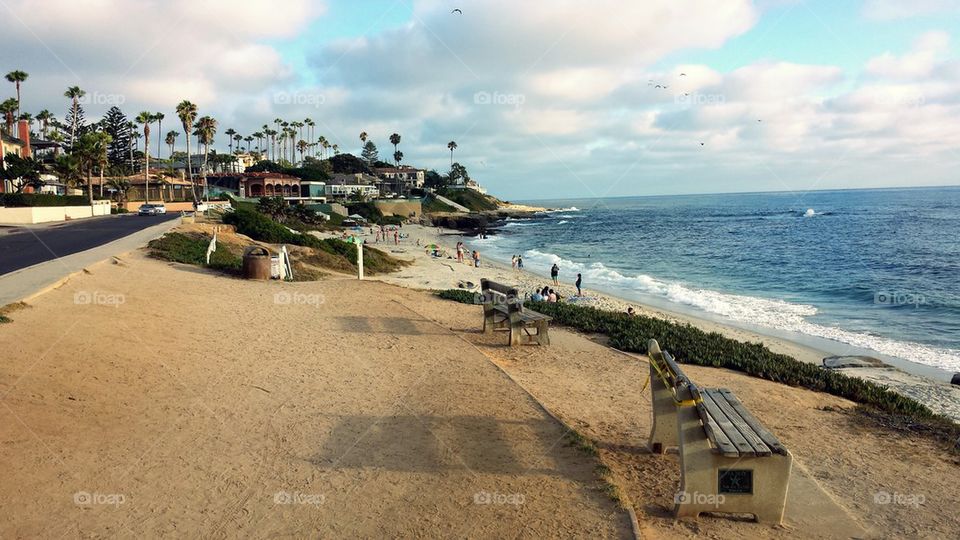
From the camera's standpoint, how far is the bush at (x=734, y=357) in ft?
31.1

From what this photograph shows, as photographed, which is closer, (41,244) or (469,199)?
(41,244)

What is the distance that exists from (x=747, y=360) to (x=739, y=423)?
639 cm

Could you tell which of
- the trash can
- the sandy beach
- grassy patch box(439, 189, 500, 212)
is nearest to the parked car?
the trash can

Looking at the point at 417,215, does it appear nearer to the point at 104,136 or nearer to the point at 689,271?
the point at 104,136

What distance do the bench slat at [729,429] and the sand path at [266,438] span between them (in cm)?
121

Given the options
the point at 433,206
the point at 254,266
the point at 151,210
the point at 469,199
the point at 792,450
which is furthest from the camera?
the point at 469,199

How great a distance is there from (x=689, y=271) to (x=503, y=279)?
14451 millimetres

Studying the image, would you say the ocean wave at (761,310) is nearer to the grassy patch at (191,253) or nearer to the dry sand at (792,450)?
the dry sand at (792,450)

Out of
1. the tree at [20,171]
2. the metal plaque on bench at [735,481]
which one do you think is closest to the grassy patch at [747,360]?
the metal plaque on bench at [735,481]

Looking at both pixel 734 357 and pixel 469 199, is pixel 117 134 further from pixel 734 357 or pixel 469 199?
pixel 734 357

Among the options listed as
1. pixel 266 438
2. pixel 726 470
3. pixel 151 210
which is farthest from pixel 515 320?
pixel 151 210

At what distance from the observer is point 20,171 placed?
42.9 m

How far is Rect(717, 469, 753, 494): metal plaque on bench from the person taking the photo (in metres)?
5.12

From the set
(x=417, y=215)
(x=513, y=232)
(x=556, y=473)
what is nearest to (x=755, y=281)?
(x=556, y=473)
